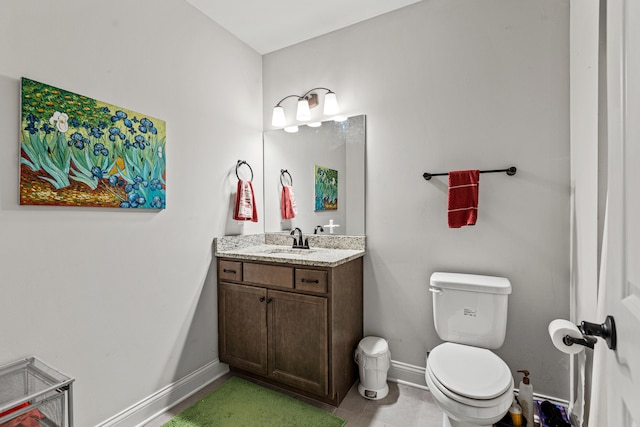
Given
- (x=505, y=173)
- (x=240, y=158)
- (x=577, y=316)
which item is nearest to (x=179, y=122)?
(x=240, y=158)

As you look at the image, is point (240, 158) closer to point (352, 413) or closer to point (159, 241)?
point (159, 241)

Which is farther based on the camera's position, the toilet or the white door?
the toilet

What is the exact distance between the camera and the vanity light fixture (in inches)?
95.9

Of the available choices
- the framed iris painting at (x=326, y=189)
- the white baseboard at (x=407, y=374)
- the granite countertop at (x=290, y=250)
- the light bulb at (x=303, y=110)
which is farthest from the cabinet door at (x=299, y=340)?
the light bulb at (x=303, y=110)

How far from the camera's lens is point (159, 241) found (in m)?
1.95

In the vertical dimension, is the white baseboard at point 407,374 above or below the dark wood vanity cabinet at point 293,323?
below

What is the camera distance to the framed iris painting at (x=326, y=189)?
8.21 ft

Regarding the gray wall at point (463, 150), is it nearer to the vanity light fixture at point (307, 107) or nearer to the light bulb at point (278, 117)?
the vanity light fixture at point (307, 107)

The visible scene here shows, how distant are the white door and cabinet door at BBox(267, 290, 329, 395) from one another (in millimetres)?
1399

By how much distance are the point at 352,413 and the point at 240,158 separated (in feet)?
6.48

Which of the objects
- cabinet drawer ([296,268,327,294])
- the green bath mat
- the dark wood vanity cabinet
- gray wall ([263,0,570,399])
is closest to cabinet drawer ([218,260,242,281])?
the dark wood vanity cabinet

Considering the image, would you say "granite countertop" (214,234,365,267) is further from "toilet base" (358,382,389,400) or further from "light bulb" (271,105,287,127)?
"light bulb" (271,105,287,127)

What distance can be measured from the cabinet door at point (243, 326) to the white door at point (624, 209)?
5.86 feet

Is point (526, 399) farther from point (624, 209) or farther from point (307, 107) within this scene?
point (307, 107)
